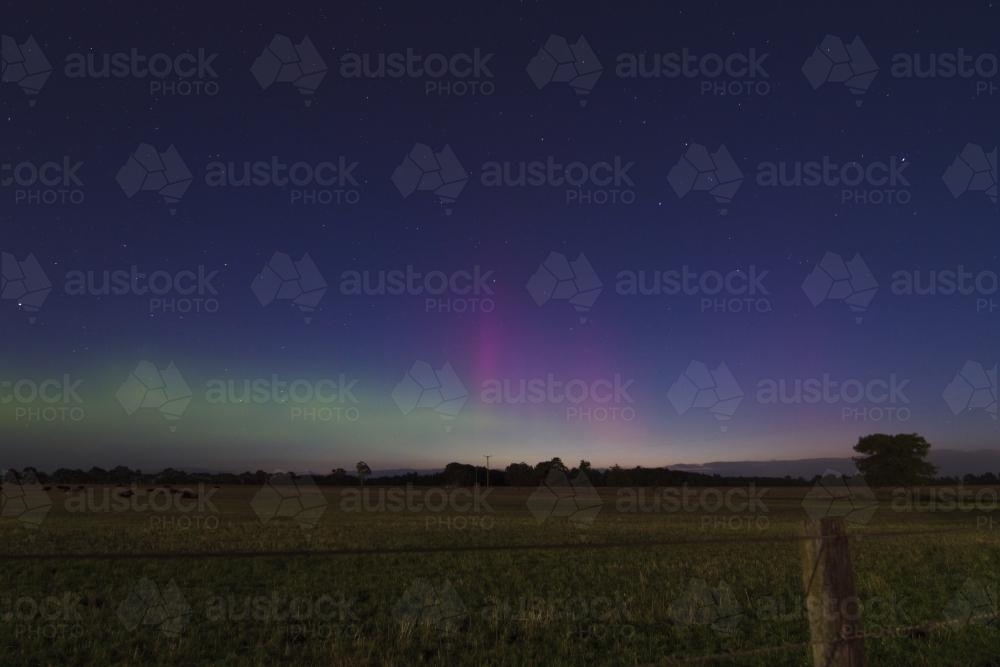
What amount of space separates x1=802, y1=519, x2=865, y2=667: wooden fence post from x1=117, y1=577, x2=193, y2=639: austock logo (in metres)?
9.78

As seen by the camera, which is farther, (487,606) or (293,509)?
(293,509)

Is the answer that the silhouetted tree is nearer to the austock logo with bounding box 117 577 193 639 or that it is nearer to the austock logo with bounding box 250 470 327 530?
the austock logo with bounding box 250 470 327 530

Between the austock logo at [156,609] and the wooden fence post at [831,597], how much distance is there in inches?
385

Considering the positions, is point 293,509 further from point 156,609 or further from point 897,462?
point 897,462

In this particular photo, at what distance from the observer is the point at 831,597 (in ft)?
17.9

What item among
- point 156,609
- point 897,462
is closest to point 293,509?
point 156,609

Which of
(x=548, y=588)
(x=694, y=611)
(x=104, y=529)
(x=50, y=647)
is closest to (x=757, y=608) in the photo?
(x=694, y=611)

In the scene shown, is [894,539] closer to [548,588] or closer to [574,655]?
[548,588]

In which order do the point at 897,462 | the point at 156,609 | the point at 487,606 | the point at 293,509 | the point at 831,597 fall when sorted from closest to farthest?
1. the point at 831,597
2. the point at 156,609
3. the point at 487,606
4. the point at 293,509
5. the point at 897,462

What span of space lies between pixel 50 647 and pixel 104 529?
26.7 m

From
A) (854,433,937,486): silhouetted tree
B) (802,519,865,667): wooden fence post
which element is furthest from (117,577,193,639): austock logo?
(854,433,937,486): silhouetted tree

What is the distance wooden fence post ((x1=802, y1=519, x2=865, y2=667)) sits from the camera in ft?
17.7

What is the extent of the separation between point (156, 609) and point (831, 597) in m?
12.4

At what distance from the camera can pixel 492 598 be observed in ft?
47.3
